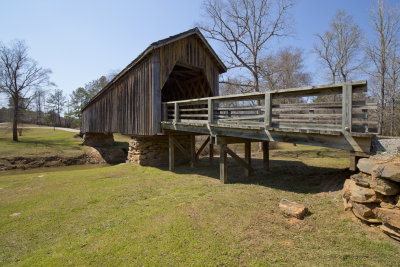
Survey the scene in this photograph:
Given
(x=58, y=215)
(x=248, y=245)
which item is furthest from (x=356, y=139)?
(x=58, y=215)

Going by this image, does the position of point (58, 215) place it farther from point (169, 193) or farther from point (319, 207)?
point (319, 207)

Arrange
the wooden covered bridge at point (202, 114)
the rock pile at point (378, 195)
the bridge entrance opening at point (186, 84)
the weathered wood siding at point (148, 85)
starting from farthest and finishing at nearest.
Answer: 1. the bridge entrance opening at point (186, 84)
2. the weathered wood siding at point (148, 85)
3. the wooden covered bridge at point (202, 114)
4. the rock pile at point (378, 195)

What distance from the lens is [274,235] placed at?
3.85m

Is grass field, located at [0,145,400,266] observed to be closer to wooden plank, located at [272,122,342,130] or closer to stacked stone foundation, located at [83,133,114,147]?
wooden plank, located at [272,122,342,130]

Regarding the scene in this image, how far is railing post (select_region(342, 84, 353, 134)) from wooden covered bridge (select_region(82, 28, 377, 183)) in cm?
2

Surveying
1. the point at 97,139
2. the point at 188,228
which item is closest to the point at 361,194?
the point at 188,228

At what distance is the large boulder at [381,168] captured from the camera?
3.35 m

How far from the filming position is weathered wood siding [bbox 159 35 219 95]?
1015 cm

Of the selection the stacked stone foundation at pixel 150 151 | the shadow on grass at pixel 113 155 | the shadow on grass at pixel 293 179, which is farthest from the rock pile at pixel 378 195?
the shadow on grass at pixel 113 155

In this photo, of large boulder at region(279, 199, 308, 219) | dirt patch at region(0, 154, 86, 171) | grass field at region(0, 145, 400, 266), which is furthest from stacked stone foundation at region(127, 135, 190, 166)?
large boulder at region(279, 199, 308, 219)

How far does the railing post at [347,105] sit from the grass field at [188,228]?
5.66 ft

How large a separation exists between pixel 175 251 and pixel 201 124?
16.3ft

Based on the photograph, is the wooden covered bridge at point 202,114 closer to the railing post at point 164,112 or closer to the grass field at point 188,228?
the railing post at point 164,112

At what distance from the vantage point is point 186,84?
14.2 m
